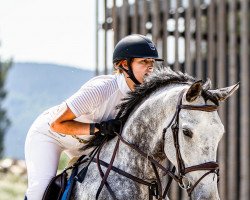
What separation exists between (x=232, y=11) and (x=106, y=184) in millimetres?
5477

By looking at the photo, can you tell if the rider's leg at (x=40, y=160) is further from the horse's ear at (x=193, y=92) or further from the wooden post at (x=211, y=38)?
the wooden post at (x=211, y=38)

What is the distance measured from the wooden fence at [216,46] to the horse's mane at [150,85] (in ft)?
16.0

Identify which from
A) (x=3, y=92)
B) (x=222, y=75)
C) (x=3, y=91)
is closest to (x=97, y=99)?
(x=222, y=75)

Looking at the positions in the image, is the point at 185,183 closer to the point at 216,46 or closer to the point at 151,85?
the point at 151,85

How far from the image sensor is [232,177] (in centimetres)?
952

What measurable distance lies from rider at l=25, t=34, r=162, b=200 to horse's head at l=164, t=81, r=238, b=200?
0.66 m

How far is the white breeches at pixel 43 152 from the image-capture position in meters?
5.00

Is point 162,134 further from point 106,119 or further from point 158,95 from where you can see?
point 106,119

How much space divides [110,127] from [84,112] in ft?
0.69

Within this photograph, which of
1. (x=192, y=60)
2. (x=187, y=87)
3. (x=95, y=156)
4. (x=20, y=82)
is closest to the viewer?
(x=187, y=87)

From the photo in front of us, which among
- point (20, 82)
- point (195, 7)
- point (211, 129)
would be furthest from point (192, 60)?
point (20, 82)

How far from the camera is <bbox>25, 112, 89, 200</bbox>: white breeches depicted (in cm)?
500

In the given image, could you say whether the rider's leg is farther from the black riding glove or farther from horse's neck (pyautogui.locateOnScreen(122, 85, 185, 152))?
horse's neck (pyautogui.locateOnScreen(122, 85, 185, 152))

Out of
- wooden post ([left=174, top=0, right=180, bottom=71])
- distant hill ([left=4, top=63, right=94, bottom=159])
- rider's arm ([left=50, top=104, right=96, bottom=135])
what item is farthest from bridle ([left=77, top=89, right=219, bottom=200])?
distant hill ([left=4, top=63, right=94, bottom=159])
